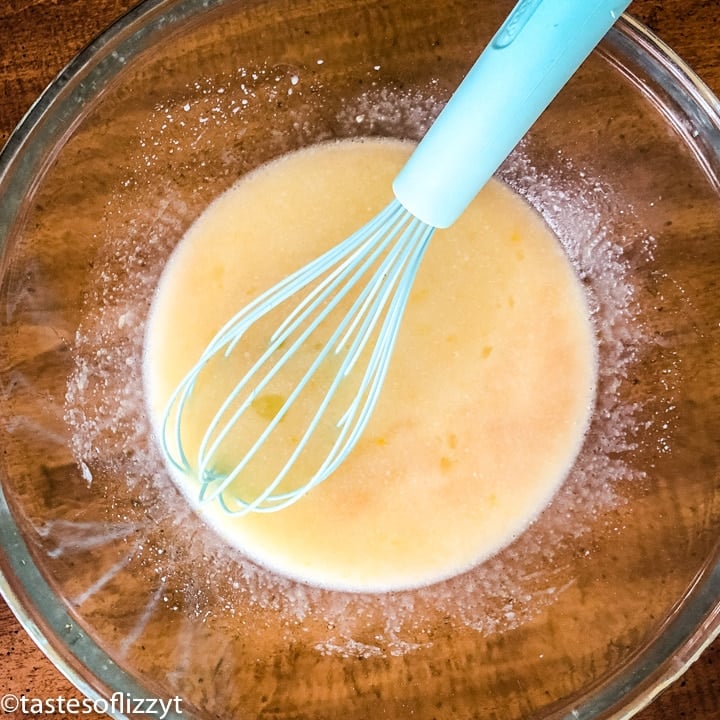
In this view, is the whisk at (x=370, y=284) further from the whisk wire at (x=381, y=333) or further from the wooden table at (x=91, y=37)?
the wooden table at (x=91, y=37)

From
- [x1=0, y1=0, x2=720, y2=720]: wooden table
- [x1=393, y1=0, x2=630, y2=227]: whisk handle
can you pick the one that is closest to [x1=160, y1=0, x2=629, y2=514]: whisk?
[x1=393, y1=0, x2=630, y2=227]: whisk handle

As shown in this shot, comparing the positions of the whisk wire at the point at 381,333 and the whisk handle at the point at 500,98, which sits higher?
the whisk handle at the point at 500,98

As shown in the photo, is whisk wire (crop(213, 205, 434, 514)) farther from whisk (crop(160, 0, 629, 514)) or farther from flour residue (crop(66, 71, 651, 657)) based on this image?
flour residue (crop(66, 71, 651, 657))

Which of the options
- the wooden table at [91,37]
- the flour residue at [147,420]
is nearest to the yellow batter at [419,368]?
the flour residue at [147,420]

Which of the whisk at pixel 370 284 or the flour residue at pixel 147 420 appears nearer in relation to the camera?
the whisk at pixel 370 284

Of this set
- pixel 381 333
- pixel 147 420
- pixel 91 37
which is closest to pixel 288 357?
pixel 381 333

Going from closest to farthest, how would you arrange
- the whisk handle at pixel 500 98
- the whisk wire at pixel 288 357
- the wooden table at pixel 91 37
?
the whisk handle at pixel 500 98, the whisk wire at pixel 288 357, the wooden table at pixel 91 37

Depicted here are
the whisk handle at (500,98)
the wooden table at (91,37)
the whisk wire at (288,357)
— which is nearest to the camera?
the whisk handle at (500,98)
